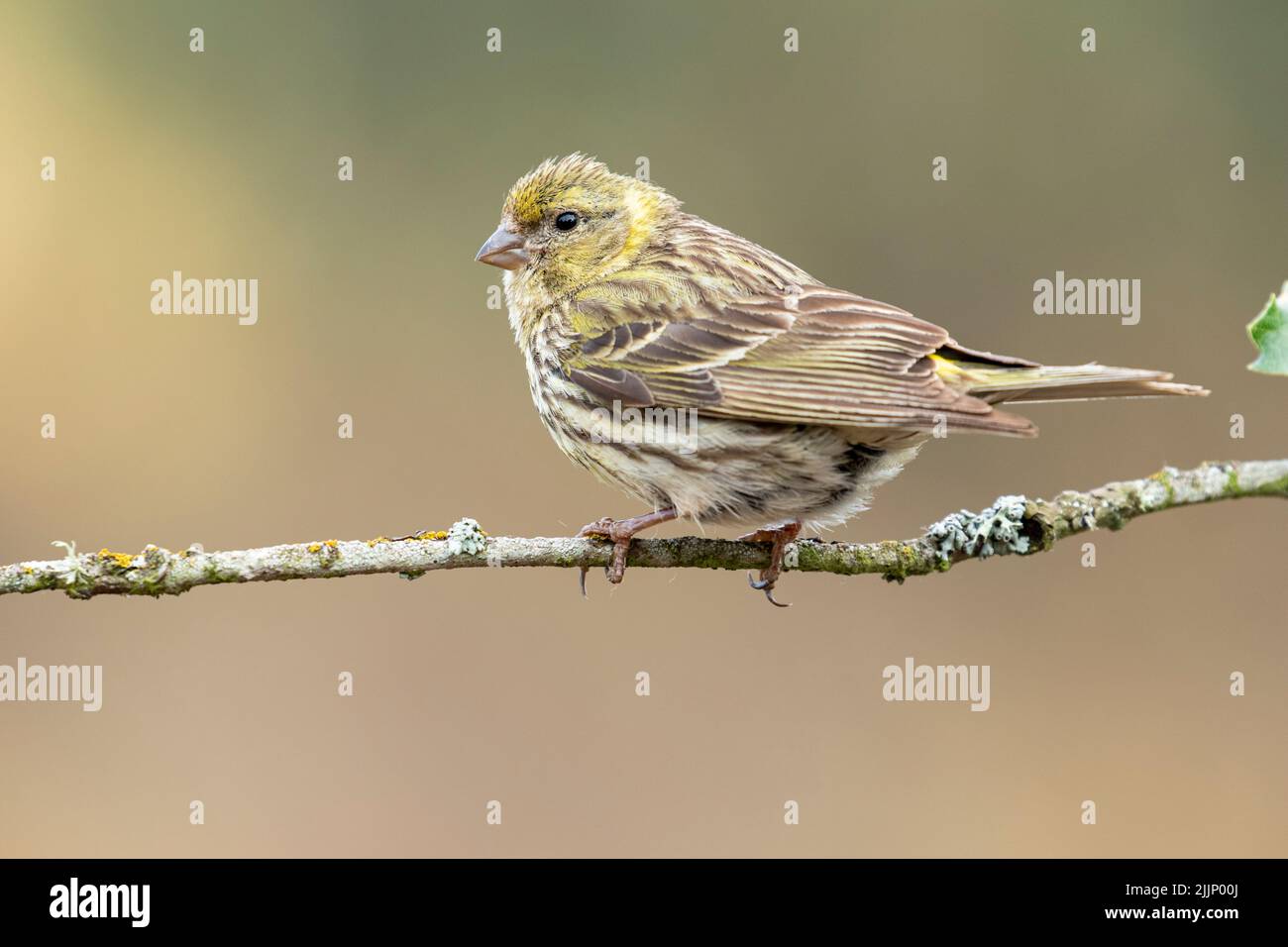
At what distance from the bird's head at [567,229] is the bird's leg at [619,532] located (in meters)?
1.50

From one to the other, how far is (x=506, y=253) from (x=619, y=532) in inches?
76.9

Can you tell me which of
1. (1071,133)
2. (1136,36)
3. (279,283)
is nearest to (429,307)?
(279,283)

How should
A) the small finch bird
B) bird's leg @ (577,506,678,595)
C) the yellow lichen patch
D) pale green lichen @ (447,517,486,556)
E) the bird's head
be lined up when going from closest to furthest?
the yellow lichen patch → pale green lichen @ (447,517,486,556) → bird's leg @ (577,506,678,595) → the small finch bird → the bird's head

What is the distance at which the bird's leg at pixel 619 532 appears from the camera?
16.6 ft

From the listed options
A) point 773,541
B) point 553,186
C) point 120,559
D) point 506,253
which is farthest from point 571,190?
point 120,559

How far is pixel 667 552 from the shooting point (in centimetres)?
523

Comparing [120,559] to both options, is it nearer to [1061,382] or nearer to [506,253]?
[506,253]

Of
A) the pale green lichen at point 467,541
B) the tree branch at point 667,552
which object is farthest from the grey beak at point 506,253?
the pale green lichen at point 467,541

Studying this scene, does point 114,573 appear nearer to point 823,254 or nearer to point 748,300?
point 748,300

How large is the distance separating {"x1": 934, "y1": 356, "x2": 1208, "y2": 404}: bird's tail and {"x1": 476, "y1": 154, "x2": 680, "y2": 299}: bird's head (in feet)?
5.71

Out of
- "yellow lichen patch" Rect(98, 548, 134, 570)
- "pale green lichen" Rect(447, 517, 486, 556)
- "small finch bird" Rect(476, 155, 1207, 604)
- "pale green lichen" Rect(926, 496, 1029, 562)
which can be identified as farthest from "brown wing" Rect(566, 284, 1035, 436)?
"yellow lichen patch" Rect(98, 548, 134, 570)

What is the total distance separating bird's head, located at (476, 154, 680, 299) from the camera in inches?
251

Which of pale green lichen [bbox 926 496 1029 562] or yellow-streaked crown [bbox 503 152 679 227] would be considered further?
yellow-streaked crown [bbox 503 152 679 227]

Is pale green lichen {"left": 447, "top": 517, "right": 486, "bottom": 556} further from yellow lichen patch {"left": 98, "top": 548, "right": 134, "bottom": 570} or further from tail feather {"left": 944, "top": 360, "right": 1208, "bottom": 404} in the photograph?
tail feather {"left": 944, "top": 360, "right": 1208, "bottom": 404}
